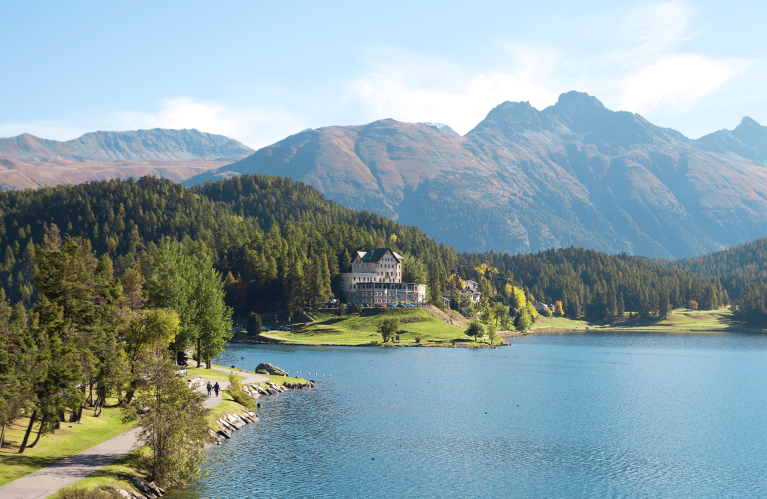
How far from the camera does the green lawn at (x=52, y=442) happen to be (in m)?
39.8

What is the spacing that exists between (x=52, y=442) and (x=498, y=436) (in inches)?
1743

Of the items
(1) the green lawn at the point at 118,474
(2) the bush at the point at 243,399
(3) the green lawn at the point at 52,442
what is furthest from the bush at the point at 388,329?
(1) the green lawn at the point at 118,474

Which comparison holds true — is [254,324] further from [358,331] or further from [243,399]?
[243,399]

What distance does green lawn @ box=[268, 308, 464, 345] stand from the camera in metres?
176

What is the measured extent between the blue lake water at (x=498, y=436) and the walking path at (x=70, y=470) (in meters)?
7.02

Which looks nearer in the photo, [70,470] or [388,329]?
[70,470]

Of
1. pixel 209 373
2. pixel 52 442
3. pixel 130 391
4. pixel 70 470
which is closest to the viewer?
pixel 70 470

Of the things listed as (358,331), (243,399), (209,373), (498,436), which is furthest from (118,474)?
(358,331)

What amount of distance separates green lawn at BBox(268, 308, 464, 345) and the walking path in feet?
396

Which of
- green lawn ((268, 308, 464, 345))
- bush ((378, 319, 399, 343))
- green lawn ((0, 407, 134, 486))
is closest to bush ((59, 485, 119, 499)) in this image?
green lawn ((0, 407, 134, 486))

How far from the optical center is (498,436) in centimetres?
6669

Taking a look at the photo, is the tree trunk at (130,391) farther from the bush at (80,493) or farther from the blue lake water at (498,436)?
the bush at (80,493)

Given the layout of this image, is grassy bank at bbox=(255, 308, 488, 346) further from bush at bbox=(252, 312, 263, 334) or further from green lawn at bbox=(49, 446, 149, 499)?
green lawn at bbox=(49, 446, 149, 499)

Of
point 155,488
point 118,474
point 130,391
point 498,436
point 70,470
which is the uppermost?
point 130,391
